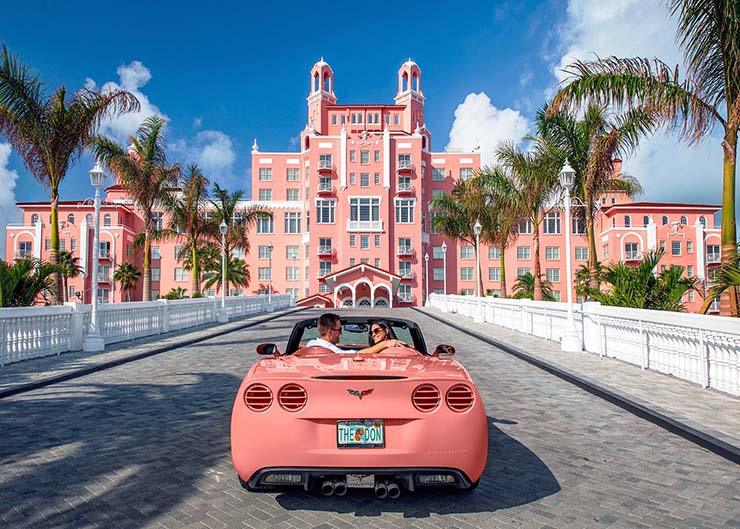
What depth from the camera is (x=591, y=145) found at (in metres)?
20.7

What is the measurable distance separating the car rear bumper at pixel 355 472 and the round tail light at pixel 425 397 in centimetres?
38

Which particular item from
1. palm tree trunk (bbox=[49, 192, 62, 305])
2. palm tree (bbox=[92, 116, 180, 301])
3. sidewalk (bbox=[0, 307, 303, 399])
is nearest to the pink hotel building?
palm tree (bbox=[92, 116, 180, 301])

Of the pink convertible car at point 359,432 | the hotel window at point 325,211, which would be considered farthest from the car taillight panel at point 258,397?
the hotel window at point 325,211

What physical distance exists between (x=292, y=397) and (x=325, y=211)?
63487 millimetres

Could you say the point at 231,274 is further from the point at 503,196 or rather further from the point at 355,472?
the point at 355,472

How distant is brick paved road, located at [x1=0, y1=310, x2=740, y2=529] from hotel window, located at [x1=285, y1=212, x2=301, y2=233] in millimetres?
63303

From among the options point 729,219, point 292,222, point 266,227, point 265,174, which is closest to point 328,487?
point 729,219

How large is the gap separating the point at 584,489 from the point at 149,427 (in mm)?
4714

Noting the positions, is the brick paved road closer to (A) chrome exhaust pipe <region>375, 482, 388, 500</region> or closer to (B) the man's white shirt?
(A) chrome exhaust pipe <region>375, 482, 388, 500</region>

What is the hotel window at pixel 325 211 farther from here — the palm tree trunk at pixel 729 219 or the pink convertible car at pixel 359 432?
the pink convertible car at pixel 359 432

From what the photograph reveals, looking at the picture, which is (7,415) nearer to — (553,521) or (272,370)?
(272,370)

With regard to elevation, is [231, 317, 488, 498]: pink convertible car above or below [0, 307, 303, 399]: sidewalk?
above

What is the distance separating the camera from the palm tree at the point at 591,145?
18609 mm

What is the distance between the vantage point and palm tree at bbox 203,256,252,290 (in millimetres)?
60344
